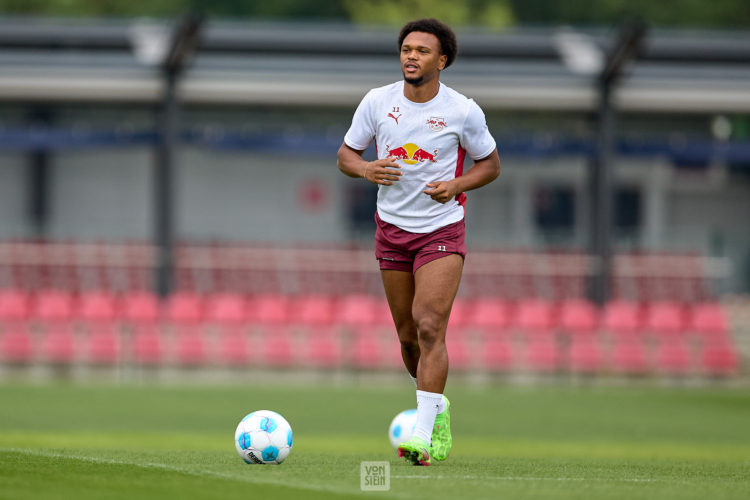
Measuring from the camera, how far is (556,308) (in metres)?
22.2

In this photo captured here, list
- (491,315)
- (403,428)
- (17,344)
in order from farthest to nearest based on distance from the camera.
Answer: (491,315)
(17,344)
(403,428)

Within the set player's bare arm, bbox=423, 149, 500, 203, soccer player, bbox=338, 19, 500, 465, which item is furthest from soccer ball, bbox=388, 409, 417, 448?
player's bare arm, bbox=423, 149, 500, 203

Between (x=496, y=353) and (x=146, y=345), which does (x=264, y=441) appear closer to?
(x=146, y=345)

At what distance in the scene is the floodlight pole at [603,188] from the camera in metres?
22.5

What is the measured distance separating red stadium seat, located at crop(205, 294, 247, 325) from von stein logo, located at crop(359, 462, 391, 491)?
14.2 metres

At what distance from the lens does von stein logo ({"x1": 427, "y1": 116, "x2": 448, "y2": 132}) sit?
7418mm

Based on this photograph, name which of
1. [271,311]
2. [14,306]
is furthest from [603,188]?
[14,306]

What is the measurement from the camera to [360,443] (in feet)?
43.5

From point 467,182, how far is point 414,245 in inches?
18.5

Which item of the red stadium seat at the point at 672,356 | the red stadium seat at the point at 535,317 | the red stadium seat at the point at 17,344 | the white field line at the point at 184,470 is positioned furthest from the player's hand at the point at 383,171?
the red stadium seat at the point at 672,356

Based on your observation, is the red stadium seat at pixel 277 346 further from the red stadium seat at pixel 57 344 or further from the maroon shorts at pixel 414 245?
the maroon shorts at pixel 414 245

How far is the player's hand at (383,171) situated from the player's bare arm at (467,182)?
19cm

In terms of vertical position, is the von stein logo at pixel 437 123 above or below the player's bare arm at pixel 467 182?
above

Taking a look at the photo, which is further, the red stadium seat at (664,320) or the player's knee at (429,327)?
the red stadium seat at (664,320)
